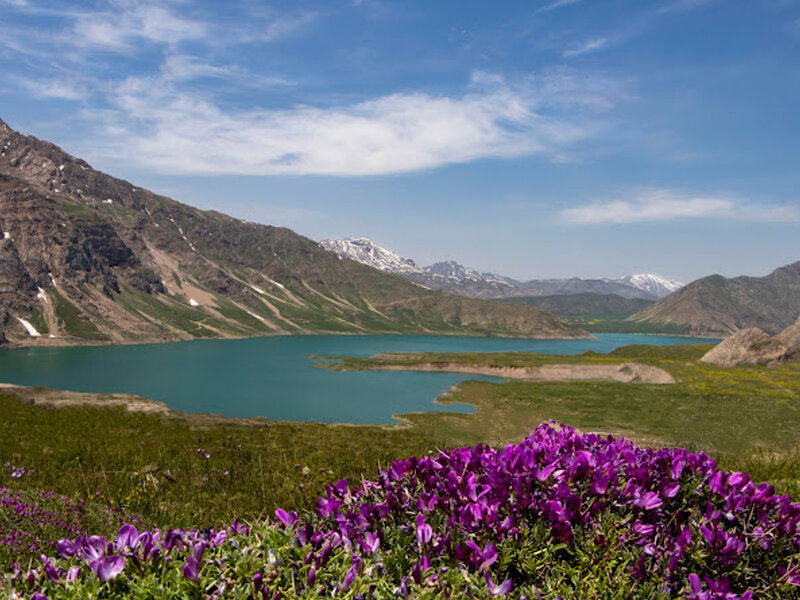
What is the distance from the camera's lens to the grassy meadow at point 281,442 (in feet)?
27.5

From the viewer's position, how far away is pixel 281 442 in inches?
985

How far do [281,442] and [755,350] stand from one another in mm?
117542

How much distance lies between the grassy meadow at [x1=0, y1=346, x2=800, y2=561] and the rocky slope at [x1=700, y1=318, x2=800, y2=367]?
22544 mm

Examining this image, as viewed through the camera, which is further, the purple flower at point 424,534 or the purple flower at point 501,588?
the purple flower at point 424,534

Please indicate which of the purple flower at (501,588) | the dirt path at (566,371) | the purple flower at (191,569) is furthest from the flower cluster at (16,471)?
the dirt path at (566,371)

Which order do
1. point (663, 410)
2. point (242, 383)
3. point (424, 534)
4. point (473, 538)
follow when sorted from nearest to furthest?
point (424, 534) < point (473, 538) < point (663, 410) < point (242, 383)

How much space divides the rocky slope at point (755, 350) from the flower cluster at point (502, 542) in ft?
397

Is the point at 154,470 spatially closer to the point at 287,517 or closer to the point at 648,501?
the point at 287,517

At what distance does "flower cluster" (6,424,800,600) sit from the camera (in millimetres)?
3021

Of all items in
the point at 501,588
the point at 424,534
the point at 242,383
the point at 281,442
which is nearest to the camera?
the point at 501,588

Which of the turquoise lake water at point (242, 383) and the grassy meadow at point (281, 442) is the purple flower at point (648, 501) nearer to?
the grassy meadow at point (281, 442)

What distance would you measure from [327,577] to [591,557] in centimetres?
185

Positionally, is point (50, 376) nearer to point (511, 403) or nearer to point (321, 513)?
point (511, 403)

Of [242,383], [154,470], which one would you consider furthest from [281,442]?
[242,383]
